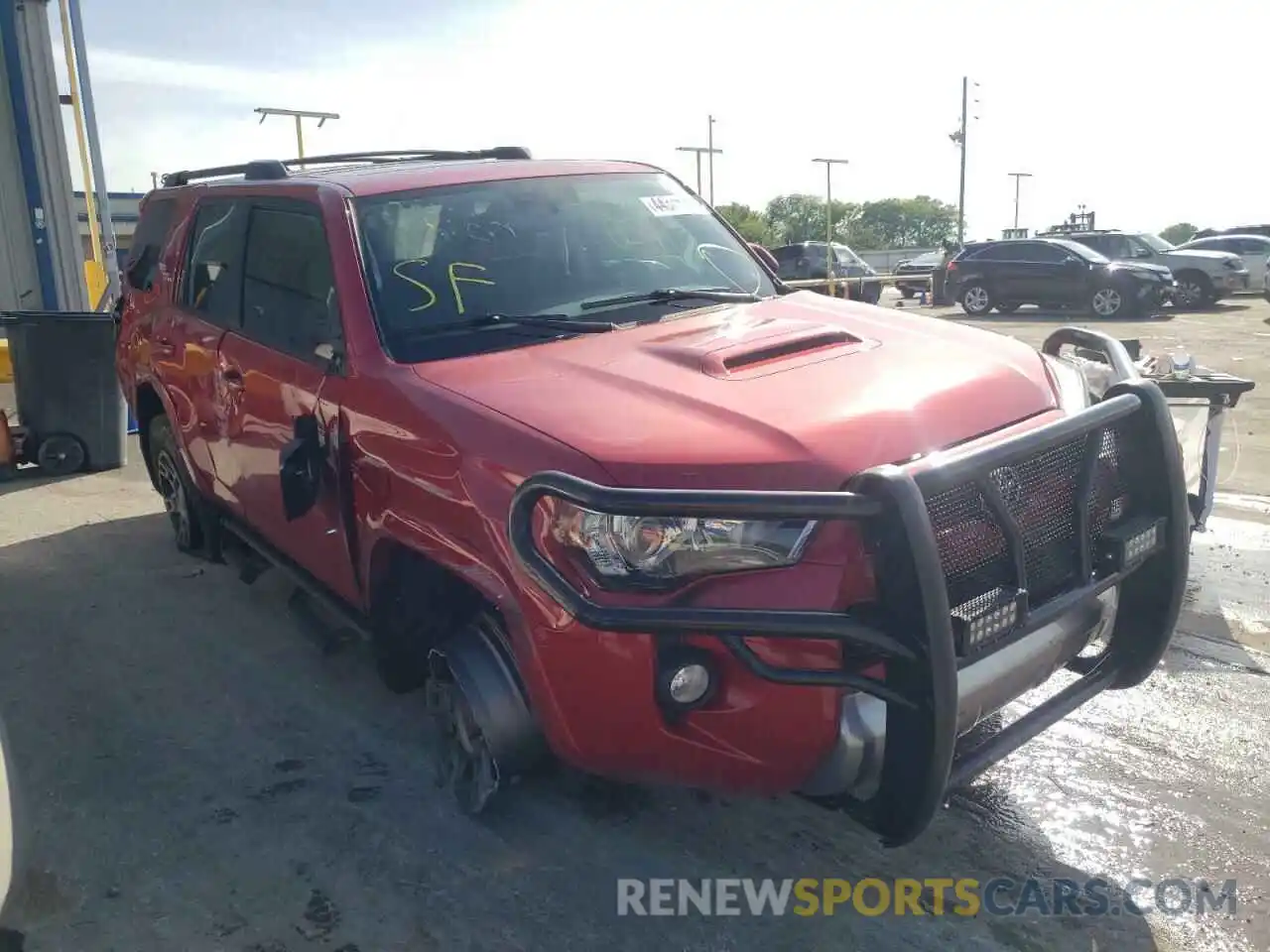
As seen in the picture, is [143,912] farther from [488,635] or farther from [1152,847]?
[1152,847]

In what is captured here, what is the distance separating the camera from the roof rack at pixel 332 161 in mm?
4383

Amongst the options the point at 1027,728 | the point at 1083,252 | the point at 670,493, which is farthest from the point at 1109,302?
the point at 670,493

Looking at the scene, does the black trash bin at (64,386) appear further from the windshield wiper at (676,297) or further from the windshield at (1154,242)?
the windshield at (1154,242)

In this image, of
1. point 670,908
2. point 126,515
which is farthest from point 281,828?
point 126,515

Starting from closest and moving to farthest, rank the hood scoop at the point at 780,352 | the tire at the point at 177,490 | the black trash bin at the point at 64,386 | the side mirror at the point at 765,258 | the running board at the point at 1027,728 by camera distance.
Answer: the running board at the point at 1027,728 < the hood scoop at the point at 780,352 < the side mirror at the point at 765,258 < the tire at the point at 177,490 < the black trash bin at the point at 64,386

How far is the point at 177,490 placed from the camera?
5.63 m

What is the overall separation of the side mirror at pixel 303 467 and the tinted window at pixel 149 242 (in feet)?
7.51

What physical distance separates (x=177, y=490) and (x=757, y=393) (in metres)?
3.92

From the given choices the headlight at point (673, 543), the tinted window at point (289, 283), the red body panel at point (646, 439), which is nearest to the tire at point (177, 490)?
the tinted window at point (289, 283)

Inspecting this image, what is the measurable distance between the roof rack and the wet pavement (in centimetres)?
198

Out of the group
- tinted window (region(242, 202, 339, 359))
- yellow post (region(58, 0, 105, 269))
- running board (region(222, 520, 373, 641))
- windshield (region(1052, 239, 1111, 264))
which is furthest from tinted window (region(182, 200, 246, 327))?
windshield (region(1052, 239, 1111, 264))

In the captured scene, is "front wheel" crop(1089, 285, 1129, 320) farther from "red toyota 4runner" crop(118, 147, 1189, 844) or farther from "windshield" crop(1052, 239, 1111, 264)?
"red toyota 4runner" crop(118, 147, 1189, 844)

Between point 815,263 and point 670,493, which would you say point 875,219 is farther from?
point 670,493

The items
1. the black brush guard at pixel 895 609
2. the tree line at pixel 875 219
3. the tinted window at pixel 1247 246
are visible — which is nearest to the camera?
the black brush guard at pixel 895 609
